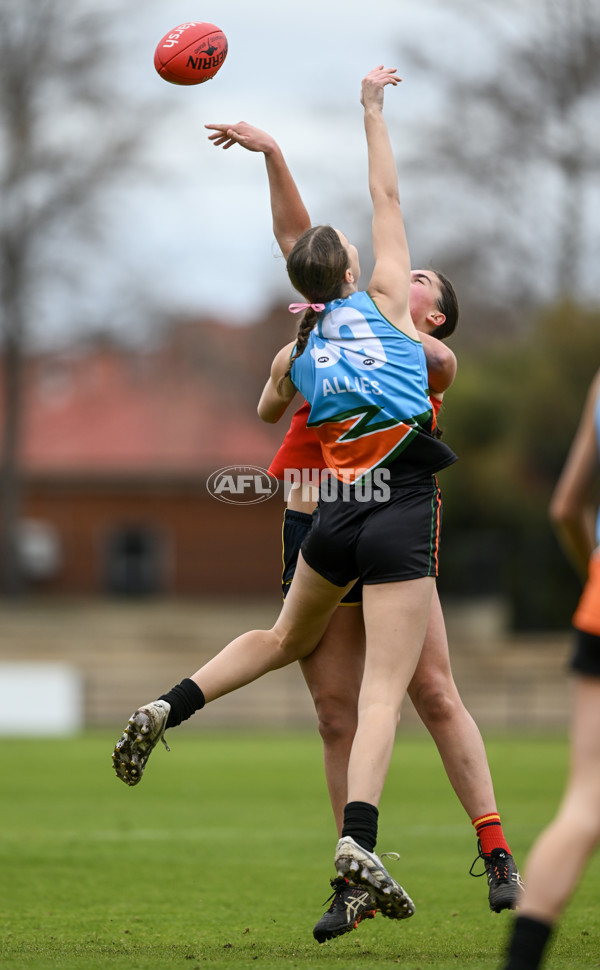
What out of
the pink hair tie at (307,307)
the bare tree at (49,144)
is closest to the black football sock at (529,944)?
the pink hair tie at (307,307)

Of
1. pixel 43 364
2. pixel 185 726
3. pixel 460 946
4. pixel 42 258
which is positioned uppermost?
pixel 42 258

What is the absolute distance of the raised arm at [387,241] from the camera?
4.75m

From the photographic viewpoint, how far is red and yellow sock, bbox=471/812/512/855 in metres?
5.19

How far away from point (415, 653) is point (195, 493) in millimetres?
36639

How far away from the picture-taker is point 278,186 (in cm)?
545

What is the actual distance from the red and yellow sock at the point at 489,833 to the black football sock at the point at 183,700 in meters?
1.21

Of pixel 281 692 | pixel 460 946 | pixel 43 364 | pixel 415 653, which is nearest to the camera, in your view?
pixel 415 653

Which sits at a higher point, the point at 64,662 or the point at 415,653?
the point at 415,653

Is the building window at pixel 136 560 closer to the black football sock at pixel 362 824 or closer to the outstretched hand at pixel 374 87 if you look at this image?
the outstretched hand at pixel 374 87

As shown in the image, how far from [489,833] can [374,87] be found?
2.89 meters

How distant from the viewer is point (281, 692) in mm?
23094

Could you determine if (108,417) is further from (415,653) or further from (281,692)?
(415,653)

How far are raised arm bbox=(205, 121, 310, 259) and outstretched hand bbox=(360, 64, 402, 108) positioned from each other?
567mm

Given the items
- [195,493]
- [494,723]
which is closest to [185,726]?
[494,723]
